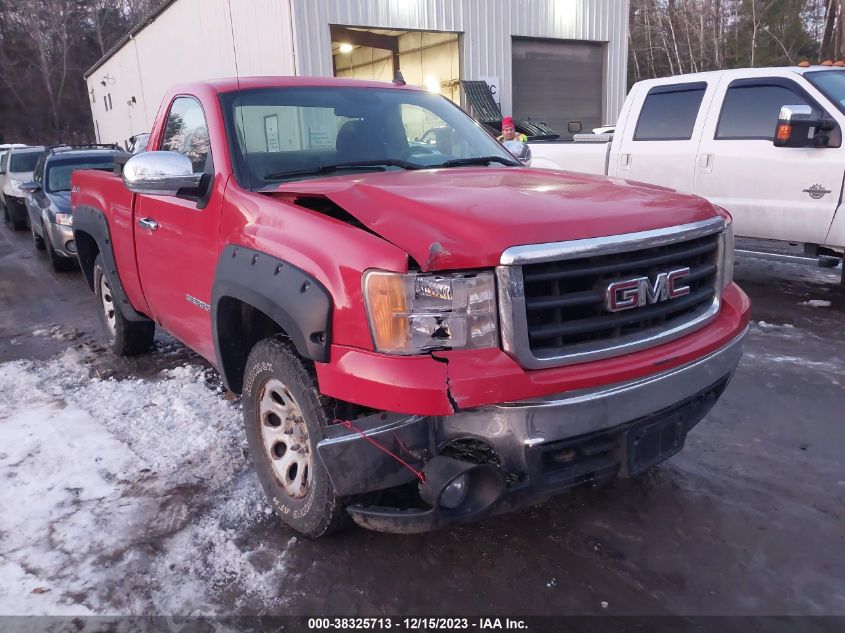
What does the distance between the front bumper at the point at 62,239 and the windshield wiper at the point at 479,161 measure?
681cm

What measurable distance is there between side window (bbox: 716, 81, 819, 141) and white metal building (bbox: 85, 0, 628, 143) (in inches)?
398

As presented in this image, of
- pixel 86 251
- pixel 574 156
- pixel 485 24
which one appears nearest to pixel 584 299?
pixel 86 251

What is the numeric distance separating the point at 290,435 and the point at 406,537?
2.21 feet

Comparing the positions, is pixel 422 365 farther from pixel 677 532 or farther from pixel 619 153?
pixel 619 153

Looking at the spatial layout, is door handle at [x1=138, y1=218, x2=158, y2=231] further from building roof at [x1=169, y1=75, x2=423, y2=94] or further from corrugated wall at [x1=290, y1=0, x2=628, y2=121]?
corrugated wall at [x1=290, y1=0, x2=628, y2=121]

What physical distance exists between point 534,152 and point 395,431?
23.5 ft

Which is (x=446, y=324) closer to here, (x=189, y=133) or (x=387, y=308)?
(x=387, y=308)

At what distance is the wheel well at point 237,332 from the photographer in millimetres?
3055

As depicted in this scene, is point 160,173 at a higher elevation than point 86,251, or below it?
higher

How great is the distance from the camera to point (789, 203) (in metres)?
6.22

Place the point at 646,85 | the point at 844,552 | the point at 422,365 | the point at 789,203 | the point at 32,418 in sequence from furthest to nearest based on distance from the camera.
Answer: the point at 646,85 < the point at 789,203 < the point at 32,418 < the point at 844,552 < the point at 422,365

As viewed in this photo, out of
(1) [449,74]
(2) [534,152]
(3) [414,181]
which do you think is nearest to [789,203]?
(2) [534,152]

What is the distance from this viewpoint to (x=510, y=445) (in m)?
2.21

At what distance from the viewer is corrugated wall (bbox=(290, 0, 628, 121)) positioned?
14663mm
